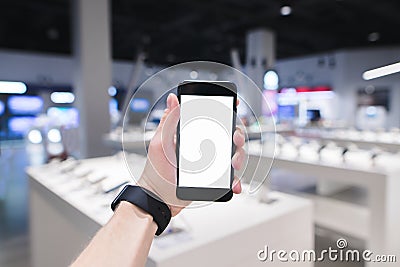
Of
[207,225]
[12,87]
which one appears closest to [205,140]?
[207,225]

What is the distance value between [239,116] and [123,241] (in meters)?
0.24

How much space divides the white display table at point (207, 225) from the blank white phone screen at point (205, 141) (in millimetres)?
289

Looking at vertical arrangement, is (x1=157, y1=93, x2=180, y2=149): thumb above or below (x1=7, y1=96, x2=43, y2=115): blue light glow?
below

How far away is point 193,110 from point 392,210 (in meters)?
1.70

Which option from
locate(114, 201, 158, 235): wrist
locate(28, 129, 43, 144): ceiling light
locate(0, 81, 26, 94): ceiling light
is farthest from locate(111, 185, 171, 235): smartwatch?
locate(0, 81, 26, 94): ceiling light

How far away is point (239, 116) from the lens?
11.3 inches

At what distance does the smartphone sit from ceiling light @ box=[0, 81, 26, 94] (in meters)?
9.93

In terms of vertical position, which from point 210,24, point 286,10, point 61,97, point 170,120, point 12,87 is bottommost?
point 170,120

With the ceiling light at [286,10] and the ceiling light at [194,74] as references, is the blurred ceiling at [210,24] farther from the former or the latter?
the ceiling light at [194,74]

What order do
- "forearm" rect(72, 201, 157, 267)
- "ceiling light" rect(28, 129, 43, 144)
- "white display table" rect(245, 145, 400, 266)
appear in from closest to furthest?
"forearm" rect(72, 201, 157, 267), "white display table" rect(245, 145, 400, 266), "ceiling light" rect(28, 129, 43, 144)

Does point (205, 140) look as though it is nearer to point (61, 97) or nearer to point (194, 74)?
point (194, 74)

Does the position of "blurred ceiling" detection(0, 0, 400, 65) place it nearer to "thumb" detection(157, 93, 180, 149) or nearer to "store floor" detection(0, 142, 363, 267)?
"store floor" detection(0, 142, 363, 267)

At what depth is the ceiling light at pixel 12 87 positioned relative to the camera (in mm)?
8391

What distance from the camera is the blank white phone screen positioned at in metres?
0.26
